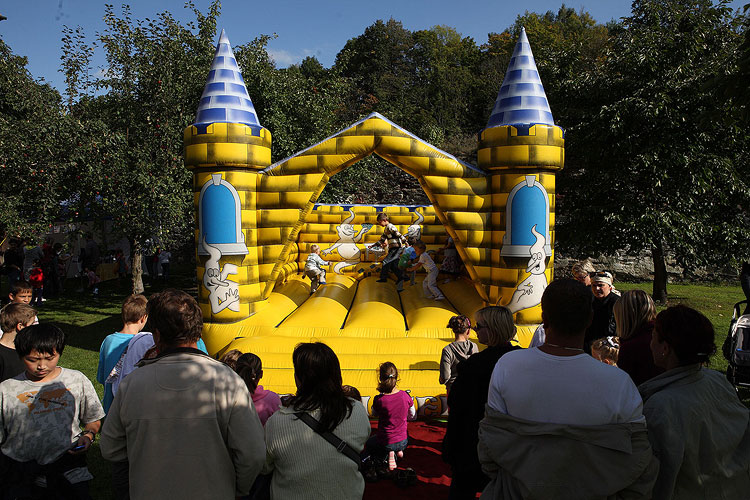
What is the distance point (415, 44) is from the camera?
3434 cm

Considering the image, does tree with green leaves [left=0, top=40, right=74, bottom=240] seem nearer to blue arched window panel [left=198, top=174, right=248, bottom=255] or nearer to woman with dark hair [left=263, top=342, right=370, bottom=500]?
blue arched window panel [left=198, top=174, right=248, bottom=255]

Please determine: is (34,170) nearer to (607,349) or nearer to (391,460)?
(391,460)

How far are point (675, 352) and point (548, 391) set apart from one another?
0.59 m

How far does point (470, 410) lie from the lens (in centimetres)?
226

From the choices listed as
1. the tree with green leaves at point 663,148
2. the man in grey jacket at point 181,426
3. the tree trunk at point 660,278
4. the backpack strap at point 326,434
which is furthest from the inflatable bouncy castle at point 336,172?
the tree trunk at point 660,278

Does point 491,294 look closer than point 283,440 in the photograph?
No

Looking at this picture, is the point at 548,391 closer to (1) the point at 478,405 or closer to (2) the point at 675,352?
(2) the point at 675,352

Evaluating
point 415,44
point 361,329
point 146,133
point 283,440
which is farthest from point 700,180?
point 415,44

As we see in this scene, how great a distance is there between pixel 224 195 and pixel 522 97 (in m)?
3.61

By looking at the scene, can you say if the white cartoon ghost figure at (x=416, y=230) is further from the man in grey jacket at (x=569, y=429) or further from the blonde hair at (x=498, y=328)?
the man in grey jacket at (x=569, y=429)

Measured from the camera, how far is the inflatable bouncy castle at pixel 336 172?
17.9 ft

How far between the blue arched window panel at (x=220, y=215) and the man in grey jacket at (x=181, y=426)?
3.93 metres

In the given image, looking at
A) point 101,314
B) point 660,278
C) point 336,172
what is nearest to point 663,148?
point 660,278

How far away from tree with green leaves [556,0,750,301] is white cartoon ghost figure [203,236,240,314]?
271 inches
